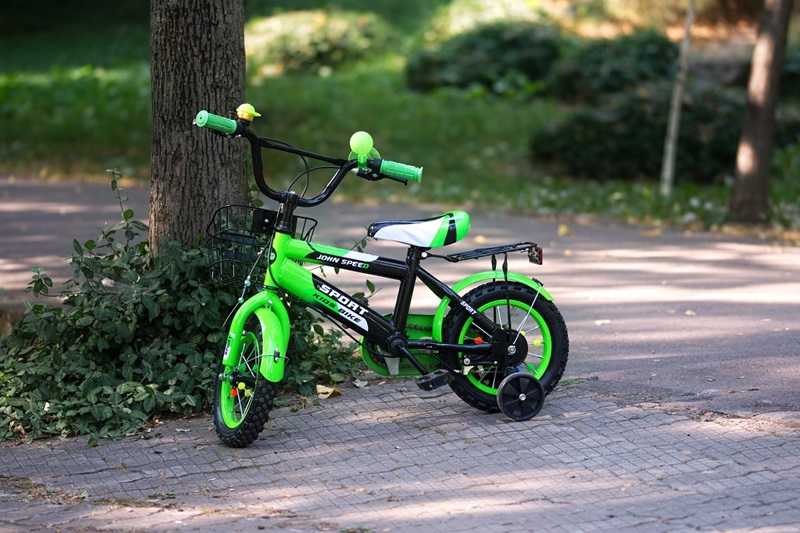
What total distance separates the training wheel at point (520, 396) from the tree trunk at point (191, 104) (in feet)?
6.17

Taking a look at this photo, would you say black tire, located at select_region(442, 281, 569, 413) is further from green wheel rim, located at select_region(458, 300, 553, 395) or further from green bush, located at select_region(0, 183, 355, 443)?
green bush, located at select_region(0, 183, 355, 443)

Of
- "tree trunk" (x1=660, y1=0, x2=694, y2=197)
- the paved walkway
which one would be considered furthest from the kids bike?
"tree trunk" (x1=660, y1=0, x2=694, y2=197)

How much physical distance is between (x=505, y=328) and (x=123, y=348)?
6.61 feet

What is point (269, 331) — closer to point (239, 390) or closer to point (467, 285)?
point (239, 390)

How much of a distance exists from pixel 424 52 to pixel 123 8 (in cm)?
1145

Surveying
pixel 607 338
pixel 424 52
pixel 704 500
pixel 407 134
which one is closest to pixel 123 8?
pixel 424 52

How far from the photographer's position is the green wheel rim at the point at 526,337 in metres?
5.20

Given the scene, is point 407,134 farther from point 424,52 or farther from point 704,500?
point 704,500

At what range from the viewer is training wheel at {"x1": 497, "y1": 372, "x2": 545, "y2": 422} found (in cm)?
509

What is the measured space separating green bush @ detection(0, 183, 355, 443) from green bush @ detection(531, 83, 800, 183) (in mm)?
8420

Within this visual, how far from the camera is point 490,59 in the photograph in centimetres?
1831

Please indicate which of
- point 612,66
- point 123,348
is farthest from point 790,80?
point 123,348

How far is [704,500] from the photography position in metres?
4.14

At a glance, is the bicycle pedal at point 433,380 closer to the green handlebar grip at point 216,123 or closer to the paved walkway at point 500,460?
the paved walkway at point 500,460
